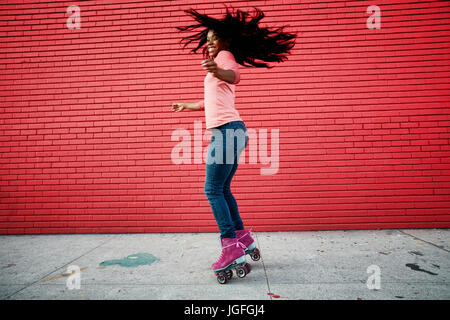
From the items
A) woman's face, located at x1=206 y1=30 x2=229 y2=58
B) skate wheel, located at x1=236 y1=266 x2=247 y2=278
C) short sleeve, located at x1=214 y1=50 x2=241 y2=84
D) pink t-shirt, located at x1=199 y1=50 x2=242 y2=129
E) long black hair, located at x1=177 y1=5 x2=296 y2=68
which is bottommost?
skate wheel, located at x1=236 y1=266 x2=247 y2=278

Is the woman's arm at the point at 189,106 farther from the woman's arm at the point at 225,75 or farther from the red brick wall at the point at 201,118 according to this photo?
the red brick wall at the point at 201,118

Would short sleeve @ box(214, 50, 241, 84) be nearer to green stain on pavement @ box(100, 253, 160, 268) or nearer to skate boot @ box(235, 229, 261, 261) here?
skate boot @ box(235, 229, 261, 261)

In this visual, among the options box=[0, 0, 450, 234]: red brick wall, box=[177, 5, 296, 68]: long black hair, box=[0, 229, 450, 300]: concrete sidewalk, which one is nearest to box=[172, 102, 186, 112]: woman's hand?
box=[177, 5, 296, 68]: long black hair

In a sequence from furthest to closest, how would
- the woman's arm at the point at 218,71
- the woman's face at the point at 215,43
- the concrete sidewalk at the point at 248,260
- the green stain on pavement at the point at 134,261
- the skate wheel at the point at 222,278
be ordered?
the green stain on pavement at the point at 134,261
the woman's face at the point at 215,43
the skate wheel at the point at 222,278
the concrete sidewalk at the point at 248,260
the woman's arm at the point at 218,71

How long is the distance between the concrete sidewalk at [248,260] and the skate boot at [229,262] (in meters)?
0.08

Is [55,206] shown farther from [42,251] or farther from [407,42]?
[407,42]

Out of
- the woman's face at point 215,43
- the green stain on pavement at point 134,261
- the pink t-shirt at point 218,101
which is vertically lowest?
the green stain on pavement at point 134,261

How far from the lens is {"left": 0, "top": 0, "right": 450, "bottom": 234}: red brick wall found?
329 centimetres

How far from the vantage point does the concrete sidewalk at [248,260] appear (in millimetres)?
1669

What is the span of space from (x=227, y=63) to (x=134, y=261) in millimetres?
2291

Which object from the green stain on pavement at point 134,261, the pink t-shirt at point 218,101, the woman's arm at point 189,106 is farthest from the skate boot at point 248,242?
the woman's arm at point 189,106

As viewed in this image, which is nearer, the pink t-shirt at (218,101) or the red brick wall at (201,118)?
the pink t-shirt at (218,101)

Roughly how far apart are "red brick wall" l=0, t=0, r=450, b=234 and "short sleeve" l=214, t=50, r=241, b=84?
1631 millimetres

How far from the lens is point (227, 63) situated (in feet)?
5.78
